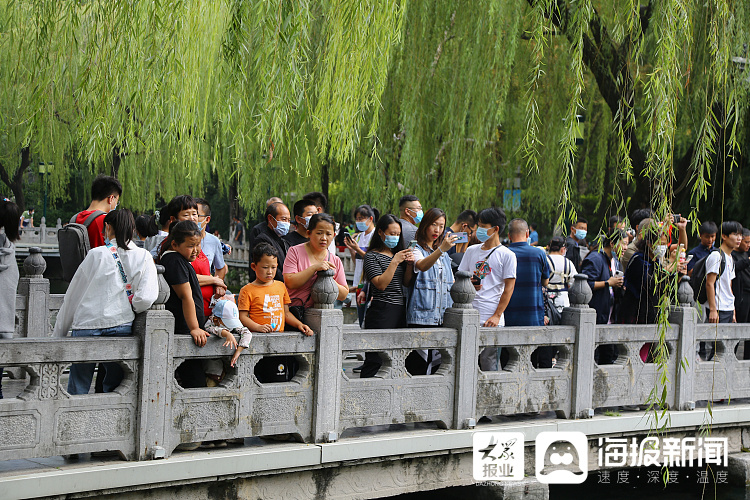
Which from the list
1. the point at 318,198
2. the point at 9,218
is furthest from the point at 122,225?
the point at 318,198

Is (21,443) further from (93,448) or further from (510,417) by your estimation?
(510,417)

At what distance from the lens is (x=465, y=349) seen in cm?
600

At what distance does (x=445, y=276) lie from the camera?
20.7 feet

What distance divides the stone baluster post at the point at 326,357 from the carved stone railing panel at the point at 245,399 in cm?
6

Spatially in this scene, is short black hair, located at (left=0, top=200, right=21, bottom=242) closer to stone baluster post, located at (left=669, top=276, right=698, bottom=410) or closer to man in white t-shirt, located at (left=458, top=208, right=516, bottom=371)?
man in white t-shirt, located at (left=458, top=208, right=516, bottom=371)

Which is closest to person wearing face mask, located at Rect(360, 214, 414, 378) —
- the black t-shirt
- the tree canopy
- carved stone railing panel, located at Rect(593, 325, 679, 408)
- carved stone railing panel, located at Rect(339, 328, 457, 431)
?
carved stone railing panel, located at Rect(339, 328, 457, 431)

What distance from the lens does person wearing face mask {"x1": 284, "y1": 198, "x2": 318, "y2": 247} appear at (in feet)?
20.4

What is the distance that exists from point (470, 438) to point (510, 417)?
0.76 metres

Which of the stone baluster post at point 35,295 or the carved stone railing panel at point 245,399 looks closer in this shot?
the carved stone railing panel at point 245,399

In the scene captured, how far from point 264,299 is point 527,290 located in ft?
7.59

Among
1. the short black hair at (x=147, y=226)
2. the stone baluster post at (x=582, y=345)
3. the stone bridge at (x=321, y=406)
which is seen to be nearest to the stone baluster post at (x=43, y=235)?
the stone bridge at (x=321, y=406)

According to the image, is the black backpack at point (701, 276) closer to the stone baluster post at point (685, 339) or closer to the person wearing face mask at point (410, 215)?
the stone baluster post at point (685, 339)

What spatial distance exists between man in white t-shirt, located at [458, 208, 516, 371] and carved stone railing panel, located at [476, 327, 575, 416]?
0.72ft

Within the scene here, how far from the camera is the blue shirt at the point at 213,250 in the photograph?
22.2 feet
